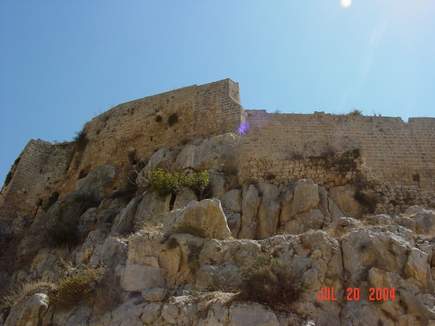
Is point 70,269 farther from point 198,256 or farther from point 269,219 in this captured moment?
point 269,219

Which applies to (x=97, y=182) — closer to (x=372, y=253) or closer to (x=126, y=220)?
(x=126, y=220)

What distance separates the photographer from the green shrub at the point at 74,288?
744cm

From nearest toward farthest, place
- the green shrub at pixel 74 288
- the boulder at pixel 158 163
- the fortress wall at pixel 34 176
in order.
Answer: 1. the green shrub at pixel 74 288
2. the boulder at pixel 158 163
3. the fortress wall at pixel 34 176

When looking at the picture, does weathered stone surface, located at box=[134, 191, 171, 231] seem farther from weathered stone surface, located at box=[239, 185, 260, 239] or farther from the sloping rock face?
the sloping rock face

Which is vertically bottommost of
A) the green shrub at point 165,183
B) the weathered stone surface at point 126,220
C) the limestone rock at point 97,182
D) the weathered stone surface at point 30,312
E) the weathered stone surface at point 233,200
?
the weathered stone surface at point 30,312

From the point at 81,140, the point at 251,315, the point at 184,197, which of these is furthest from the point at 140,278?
the point at 81,140

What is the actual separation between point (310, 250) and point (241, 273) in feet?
3.79

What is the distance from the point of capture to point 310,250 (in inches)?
288

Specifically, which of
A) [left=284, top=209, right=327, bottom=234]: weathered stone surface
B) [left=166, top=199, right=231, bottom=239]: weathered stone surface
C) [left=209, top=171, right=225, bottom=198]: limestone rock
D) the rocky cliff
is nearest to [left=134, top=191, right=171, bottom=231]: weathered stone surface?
the rocky cliff

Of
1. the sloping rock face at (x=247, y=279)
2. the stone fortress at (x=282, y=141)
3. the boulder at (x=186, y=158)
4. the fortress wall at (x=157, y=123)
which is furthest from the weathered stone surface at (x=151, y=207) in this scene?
the sloping rock face at (x=247, y=279)

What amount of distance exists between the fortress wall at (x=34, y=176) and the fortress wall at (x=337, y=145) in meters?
11.2

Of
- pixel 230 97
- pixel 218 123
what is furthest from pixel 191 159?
pixel 230 97
